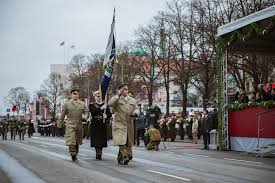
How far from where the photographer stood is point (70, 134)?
48.7 ft

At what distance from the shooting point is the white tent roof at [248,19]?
58.0ft

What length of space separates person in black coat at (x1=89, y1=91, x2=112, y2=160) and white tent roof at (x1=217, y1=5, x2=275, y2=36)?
657cm

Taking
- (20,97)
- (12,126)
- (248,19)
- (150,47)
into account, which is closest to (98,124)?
(248,19)

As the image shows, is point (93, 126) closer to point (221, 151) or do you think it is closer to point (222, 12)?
point (221, 151)

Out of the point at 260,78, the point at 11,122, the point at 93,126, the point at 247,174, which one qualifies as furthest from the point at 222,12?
the point at 247,174

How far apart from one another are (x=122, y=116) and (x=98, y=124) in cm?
195

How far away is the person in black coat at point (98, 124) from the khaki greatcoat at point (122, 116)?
4.74ft

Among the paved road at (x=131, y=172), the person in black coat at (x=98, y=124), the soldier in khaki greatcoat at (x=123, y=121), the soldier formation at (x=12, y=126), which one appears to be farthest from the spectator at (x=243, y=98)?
the soldier formation at (x=12, y=126)

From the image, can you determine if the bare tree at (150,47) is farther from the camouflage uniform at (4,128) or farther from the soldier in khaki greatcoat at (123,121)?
the soldier in khaki greatcoat at (123,121)

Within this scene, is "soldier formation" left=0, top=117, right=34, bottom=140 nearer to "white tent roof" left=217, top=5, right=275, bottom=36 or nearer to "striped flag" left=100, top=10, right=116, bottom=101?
"white tent roof" left=217, top=5, right=275, bottom=36

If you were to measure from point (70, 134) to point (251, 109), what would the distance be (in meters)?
8.40

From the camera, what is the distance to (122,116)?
45.3 ft

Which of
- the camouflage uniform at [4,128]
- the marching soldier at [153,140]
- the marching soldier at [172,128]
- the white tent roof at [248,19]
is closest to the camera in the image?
the white tent roof at [248,19]

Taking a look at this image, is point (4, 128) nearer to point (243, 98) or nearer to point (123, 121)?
point (243, 98)
